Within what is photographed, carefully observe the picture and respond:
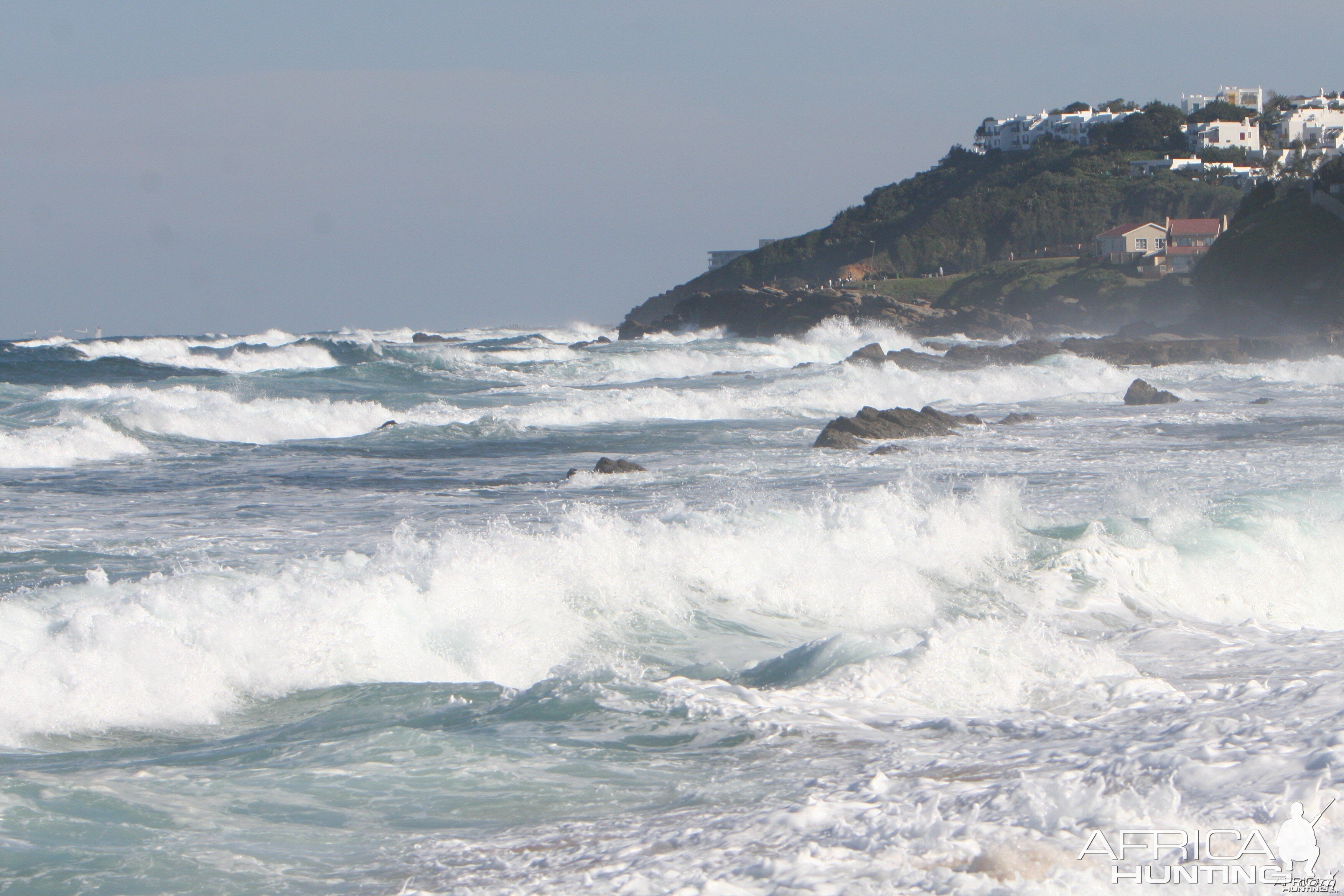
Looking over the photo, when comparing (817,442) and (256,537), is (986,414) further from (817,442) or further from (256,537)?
(256,537)

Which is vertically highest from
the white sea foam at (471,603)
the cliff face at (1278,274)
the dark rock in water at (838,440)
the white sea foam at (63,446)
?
the cliff face at (1278,274)

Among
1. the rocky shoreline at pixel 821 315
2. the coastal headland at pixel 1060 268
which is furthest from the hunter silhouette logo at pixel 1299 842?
the rocky shoreline at pixel 821 315

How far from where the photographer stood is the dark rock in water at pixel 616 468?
1817cm

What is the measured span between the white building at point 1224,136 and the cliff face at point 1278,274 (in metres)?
53.1

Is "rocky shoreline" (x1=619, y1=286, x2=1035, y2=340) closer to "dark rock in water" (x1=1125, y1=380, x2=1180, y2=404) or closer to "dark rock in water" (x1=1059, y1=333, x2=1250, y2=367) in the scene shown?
"dark rock in water" (x1=1059, y1=333, x2=1250, y2=367)

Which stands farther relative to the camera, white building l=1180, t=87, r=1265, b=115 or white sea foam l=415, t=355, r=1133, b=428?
white building l=1180, t=87, r=1265, b=115

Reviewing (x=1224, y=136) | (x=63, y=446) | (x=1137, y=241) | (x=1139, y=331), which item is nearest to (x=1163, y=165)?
(x=1224, y=136)

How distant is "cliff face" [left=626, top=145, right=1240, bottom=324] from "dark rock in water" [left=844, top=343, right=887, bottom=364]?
56367mm

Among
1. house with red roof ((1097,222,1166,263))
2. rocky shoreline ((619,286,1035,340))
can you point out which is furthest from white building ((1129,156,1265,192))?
rocky shoreline ((619,286,1035,340))

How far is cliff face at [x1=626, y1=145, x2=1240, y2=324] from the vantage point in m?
99.9

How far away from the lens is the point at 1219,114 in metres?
117

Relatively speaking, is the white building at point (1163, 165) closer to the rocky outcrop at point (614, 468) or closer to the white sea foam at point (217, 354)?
the white sea foam at point (217, 354)

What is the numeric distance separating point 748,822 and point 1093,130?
131 meters

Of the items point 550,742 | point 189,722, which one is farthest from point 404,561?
point 550,742
